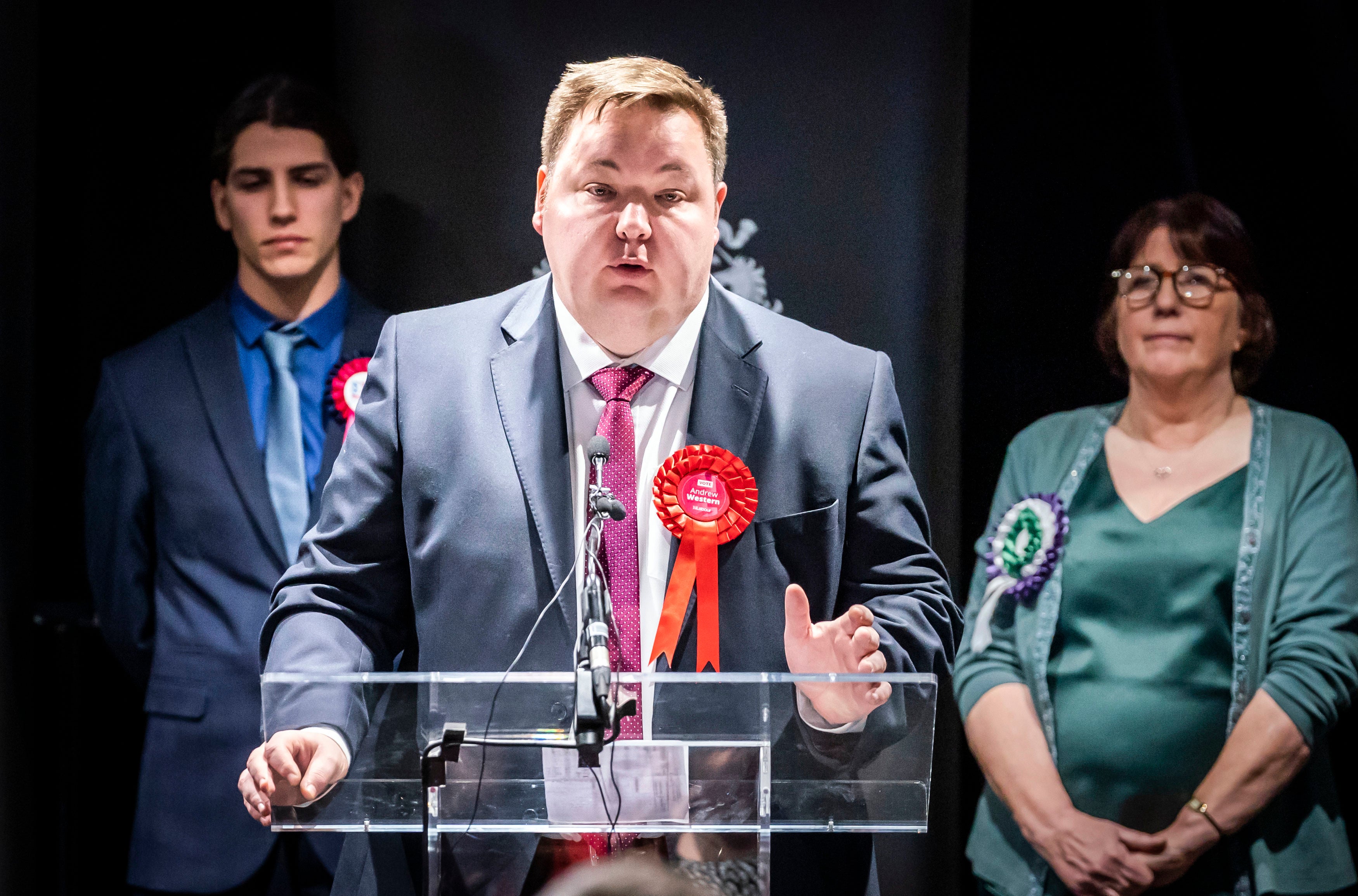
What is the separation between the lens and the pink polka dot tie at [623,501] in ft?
8.16

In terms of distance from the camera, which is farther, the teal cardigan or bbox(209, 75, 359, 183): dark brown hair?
bbox(209, 75, 359, 183): dark brown hair

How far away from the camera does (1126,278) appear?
10.5ft

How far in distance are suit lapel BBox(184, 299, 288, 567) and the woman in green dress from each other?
67.3 inches

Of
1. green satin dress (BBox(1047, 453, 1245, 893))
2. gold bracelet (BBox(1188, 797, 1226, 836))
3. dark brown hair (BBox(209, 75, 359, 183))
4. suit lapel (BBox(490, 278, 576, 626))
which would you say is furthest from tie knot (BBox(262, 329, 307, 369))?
gold bracelet (BBox(1188, 797, 1226, 836))

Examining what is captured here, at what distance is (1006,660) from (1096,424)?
2.01 ft

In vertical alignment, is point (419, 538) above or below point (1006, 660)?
above

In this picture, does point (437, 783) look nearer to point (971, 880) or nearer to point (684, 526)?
point (684, 526)

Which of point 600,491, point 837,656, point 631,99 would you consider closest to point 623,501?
point 600,491

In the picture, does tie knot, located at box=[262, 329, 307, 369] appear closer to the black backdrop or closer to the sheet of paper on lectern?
the black backdrop

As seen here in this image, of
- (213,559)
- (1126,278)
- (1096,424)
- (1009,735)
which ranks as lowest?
(1009,735)

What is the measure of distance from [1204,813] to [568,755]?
1.74 metres

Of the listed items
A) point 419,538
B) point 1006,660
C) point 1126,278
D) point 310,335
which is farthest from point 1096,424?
point 310,335

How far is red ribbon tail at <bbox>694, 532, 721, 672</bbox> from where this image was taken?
99.5 inches

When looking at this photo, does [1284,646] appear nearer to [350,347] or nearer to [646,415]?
[646,415]
